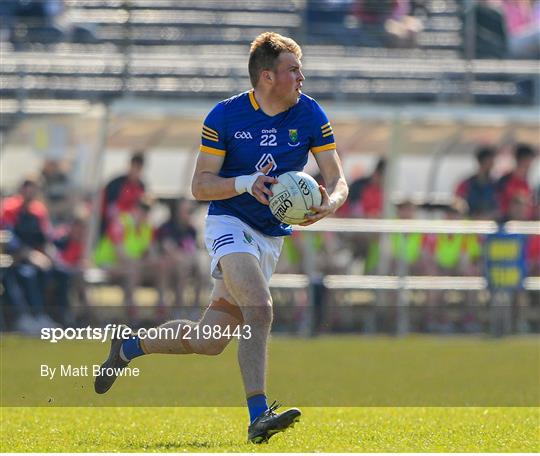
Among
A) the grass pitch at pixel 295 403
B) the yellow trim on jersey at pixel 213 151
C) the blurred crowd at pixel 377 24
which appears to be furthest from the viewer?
the blurred crowd at pixel 377 24

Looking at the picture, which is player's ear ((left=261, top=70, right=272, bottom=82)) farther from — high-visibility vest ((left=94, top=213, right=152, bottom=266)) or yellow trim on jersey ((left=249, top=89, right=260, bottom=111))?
high-visibility vest ((left=94, top=213, right=152, bottom=266))

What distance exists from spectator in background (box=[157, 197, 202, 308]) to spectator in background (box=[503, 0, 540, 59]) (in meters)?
7.82

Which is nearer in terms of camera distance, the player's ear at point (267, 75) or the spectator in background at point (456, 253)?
the player's ear at point (267, 75)

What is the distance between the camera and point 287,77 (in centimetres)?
702

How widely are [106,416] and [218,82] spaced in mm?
12134

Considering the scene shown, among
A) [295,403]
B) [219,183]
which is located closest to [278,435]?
[219,183]

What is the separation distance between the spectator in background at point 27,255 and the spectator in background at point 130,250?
0.71m

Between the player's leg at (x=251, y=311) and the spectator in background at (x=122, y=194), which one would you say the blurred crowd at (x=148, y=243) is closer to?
the spectator in background at (x=122, y=194)

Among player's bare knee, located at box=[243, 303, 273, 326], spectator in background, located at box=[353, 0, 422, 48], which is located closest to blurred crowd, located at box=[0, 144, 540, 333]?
spectator in background, located at box=[353, 0, 422, 48]

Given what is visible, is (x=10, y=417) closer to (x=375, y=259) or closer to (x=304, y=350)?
(x=304, y=350)

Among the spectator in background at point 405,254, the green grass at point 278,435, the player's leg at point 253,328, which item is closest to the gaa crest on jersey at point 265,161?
the player's leg at point 253,328

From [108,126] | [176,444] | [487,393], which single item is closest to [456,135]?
[108,126]

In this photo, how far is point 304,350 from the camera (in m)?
14.1

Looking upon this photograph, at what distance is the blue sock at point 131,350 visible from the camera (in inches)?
285
